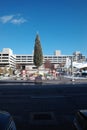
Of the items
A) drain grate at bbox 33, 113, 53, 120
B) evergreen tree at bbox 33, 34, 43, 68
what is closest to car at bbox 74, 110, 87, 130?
drain grate at bbox 33, 113, 53, 120

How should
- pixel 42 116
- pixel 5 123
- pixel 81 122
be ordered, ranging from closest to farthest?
pixel 5 123 → pixel 81 122 → pixel 42 116

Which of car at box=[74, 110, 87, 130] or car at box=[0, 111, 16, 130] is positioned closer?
car at box=[0, 111, 16, 130]

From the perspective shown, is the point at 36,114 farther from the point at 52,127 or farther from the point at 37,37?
the point at 37,37

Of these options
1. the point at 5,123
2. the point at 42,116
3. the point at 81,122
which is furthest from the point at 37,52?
the point at 5,123

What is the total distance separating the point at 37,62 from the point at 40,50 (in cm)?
439

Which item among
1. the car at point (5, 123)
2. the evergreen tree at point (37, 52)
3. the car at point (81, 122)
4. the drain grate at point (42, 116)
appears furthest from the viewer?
the evergreen tree at point (37, 52)

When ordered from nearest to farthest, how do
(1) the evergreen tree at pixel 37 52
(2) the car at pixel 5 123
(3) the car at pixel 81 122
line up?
(2) the car at pixel 5 123 → (3) the car at pixel 81 122 → (1) the evergreen tree at pixel 37 52

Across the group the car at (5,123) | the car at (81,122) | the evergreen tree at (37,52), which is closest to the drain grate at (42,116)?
the car at (81,122)

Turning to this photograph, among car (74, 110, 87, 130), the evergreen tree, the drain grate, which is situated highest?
the evergreen tree

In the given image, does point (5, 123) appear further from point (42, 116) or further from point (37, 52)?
point (37, 52)

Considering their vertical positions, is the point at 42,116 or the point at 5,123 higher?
the point at 5,123

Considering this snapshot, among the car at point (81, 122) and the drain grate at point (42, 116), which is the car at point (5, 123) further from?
the drain grate at point (42, 116)

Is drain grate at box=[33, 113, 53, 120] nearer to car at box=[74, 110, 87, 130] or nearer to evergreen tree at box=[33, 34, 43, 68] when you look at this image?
car at box=[74, 110, 87, 130]

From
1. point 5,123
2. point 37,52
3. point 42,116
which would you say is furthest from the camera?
point 37,52
